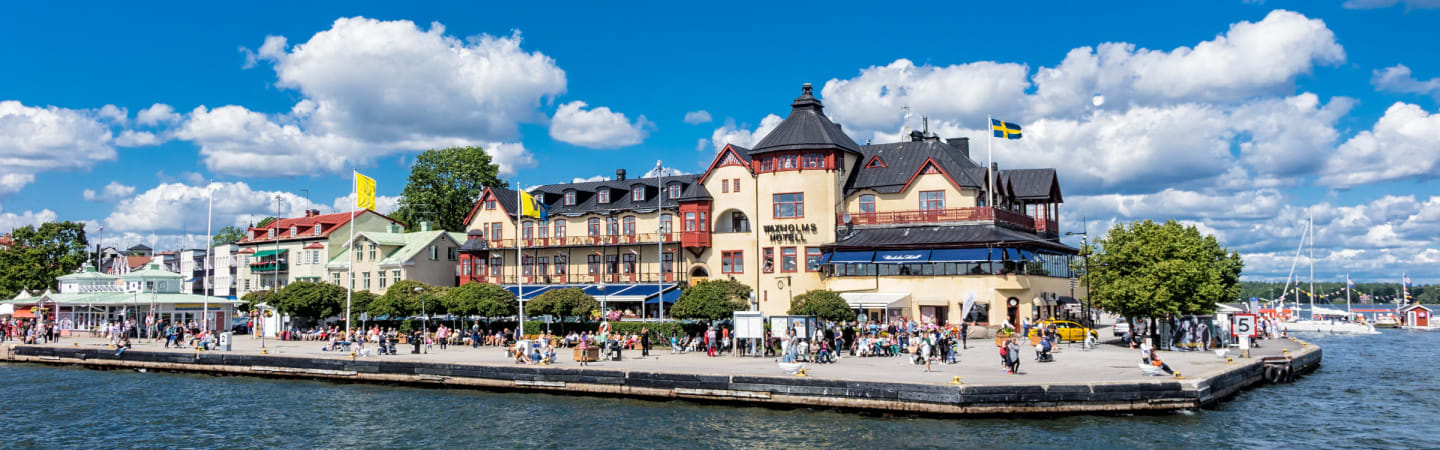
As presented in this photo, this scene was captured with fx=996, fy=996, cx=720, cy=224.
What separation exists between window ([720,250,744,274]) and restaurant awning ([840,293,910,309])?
8.68m

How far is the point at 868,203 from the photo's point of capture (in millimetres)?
63250

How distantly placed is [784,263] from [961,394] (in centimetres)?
3164

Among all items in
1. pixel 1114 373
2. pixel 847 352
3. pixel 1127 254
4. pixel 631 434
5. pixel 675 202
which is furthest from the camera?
pixel 675 202

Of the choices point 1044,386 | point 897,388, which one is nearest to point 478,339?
point 897,388

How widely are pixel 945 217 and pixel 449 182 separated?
5105cm

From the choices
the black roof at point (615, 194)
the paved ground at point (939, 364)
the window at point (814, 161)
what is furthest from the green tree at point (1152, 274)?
the black roof at point (615, 194)

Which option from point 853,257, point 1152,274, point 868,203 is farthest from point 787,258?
point 1152,274

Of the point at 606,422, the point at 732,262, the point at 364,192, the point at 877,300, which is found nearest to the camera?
the point at 606,422

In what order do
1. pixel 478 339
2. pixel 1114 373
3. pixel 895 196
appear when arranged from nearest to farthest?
pixel 1114 373 < pixel 478 339 < pixel 895 196

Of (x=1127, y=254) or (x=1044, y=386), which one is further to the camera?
(x=1127, y=254)

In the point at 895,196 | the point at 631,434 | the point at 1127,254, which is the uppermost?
the point at 895,196

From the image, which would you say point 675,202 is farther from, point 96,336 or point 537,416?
point 96,336

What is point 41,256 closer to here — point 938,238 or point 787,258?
point 787,258

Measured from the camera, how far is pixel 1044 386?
3178 cm
